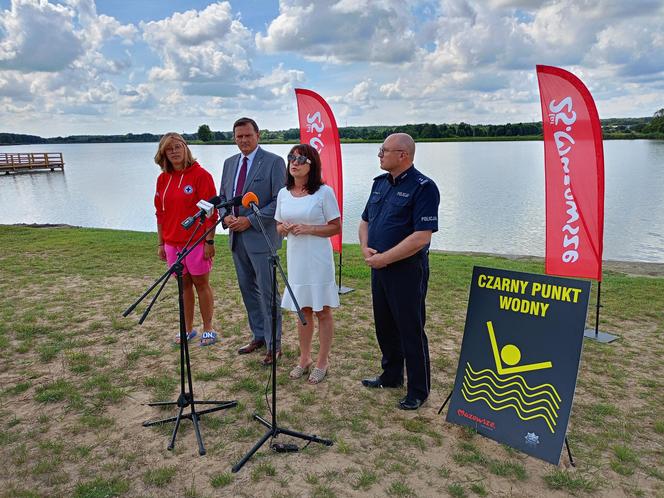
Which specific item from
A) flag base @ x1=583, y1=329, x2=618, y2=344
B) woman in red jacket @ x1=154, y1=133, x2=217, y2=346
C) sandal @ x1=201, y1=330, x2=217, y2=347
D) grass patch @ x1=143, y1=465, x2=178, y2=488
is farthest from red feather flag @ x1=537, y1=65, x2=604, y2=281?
grass patch @ x1=143, y1=465, x2=178, y2=488

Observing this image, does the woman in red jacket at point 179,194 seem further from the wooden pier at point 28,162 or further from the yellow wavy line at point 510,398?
the wooden pier at point 28,162

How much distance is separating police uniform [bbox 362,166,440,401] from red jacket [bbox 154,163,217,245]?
5.11ft

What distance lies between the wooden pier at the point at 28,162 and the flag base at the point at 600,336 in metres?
51.0

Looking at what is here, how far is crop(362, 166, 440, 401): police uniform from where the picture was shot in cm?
305

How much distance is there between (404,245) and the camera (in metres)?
3.05

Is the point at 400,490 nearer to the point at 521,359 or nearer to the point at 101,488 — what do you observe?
the point at 521,359

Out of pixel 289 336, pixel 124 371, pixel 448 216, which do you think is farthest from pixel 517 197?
pixel 124 371

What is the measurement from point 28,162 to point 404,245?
5349cm

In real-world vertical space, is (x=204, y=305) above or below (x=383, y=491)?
above

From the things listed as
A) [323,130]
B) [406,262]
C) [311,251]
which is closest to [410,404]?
[406,262]

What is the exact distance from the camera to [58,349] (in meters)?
4.45

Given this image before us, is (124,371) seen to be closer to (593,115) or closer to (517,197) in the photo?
(593,115)

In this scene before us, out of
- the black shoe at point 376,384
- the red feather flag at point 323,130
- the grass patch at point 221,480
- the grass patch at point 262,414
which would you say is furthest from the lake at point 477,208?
the grass patch at point 221,480

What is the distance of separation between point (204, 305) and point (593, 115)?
4.51 meters
